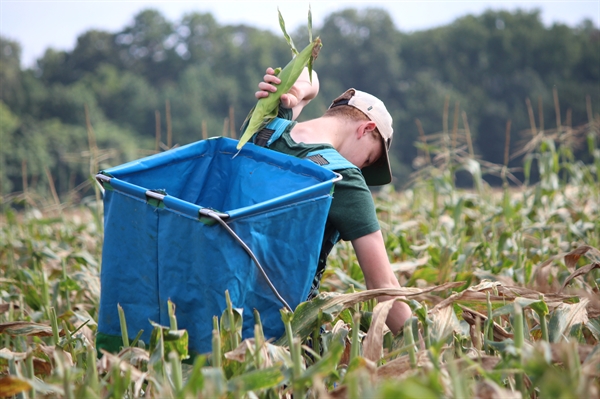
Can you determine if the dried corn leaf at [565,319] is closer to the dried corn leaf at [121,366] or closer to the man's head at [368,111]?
the man's head at [368,111]

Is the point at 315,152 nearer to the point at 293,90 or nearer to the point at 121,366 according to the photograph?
the point at 293,90

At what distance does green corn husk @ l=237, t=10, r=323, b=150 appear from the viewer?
2.04m

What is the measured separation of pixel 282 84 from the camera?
2.11 meters

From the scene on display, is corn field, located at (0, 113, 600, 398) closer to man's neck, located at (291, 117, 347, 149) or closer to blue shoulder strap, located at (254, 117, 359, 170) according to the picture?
blue shoulder strap, located at (254, 117, 359, 170)

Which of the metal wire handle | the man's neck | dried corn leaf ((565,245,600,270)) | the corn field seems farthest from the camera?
dried corn leaf ((565,245,600,270))

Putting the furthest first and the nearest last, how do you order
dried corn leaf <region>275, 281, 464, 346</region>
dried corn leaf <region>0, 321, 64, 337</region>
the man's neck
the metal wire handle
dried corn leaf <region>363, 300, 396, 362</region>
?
the man's neck → dried corn leaf <region>0, 321, 64, 337</region> → dried corn leaf <region>275, 281, 464, 346</region> → dried corn leaf <region>363, 300, 396, 362</region> → the metal wire handle

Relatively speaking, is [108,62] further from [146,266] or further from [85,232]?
[146,266]

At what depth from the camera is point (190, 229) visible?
1.58 meters

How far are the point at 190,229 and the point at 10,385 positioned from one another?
52 cm

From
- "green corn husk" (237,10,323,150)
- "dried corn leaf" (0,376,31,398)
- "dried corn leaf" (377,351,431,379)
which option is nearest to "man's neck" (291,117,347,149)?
"green corn husk" (237,10,323,150)

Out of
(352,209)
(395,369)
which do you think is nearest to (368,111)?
(352,209)

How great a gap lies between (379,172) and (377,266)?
24.6 inches

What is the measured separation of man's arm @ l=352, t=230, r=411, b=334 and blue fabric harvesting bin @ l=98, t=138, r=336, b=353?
203 millimetres

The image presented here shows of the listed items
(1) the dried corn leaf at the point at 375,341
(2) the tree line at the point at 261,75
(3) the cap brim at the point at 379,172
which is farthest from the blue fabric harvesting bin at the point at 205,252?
(2) the tree line at the point at 261,75
